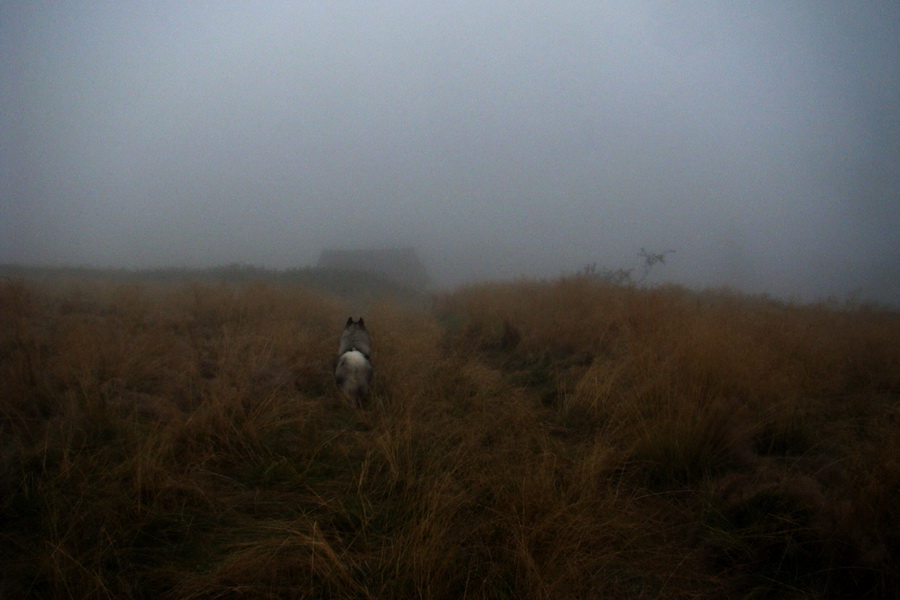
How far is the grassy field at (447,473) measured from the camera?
148 cm

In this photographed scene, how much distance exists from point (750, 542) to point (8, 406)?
175 inches

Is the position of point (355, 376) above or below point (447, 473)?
above

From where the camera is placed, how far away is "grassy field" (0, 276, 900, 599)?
1480mm

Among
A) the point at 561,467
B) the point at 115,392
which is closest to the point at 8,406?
the point at 115,392

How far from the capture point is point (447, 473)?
1.99 meters

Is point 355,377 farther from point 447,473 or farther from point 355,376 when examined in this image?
point 447,473

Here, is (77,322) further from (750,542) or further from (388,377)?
(750,542)

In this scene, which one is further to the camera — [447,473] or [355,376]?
[355,376]

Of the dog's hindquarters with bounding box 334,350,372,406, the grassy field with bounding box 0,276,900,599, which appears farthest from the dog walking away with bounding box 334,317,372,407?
the grassy field with bounding box 0,276,900,599

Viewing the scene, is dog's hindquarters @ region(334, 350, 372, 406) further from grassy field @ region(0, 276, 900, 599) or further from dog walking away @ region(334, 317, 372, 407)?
grassy field @ region(0, 276, 900, 599)

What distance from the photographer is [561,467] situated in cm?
217

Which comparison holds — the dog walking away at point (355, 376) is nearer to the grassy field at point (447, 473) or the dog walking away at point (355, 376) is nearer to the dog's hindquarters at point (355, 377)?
the dog's hindquarters at point (355, 377)

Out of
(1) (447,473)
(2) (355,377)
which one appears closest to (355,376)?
(2) (355,377)

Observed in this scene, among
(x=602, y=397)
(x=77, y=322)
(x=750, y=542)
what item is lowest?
(x=750, y=542)
